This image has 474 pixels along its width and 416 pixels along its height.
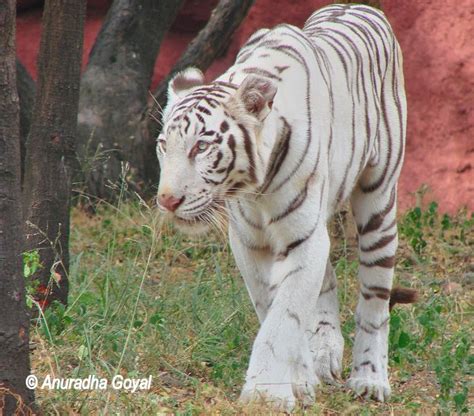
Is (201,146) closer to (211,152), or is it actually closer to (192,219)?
(211,152)

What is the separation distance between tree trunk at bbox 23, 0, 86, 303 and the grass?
0.31 meters

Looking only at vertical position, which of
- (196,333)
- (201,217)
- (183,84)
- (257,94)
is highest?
(257,94)

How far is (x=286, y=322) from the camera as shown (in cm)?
421

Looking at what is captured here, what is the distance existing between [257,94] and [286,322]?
2.92 feet

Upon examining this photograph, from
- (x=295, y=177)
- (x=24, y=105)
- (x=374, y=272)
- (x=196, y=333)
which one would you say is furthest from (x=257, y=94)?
(x=24, y=105)

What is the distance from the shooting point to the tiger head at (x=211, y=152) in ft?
13.3

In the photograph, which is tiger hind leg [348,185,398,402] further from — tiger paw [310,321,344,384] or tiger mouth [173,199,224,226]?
tiger mouth [173,199,224,226]

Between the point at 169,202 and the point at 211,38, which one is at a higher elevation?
the point at 169,202

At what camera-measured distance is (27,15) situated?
10766 millimetres

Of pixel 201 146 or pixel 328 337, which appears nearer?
pixel 201 146

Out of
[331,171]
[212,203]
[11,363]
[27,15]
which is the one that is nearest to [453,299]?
[331,171]

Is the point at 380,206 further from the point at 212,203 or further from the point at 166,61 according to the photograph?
the point at 166,61

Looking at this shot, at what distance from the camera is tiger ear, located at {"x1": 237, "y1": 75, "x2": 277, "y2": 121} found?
410 centimetres

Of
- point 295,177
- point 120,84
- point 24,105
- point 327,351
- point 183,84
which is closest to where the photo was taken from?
point 295,177
